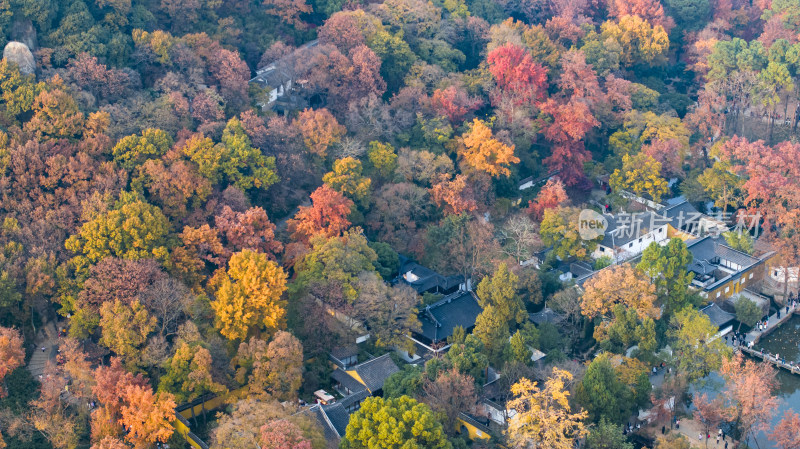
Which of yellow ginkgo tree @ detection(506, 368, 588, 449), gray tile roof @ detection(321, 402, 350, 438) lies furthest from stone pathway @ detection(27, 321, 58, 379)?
yellow ginkgo tree @ detection(506, 368, 588, 449)

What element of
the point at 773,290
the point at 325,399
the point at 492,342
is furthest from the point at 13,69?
the point at 773,290

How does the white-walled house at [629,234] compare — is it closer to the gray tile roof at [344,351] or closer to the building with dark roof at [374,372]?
the building with dark roof at [374,372]

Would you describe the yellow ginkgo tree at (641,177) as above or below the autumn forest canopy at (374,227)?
below

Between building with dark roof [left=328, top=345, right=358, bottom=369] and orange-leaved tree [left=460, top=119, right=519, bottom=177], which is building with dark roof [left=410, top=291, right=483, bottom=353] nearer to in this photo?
building with dark roof [left=328, top=345, right=358, bottom=369]

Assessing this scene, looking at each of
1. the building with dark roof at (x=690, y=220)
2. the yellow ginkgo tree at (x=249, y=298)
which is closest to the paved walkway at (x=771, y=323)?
the building with dark roof at (x=690, y=220)

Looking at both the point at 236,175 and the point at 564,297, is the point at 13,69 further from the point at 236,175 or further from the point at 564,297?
the point at 564,297
